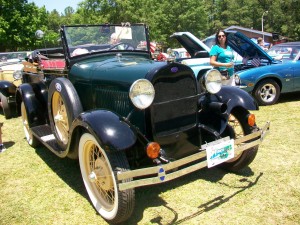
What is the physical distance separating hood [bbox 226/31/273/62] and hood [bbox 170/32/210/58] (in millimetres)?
699

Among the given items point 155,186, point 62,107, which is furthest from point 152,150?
point 62,107

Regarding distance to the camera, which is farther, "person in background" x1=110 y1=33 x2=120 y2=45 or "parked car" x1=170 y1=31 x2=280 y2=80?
"parked car" x1=170 y1=31 x2=280 y2=80

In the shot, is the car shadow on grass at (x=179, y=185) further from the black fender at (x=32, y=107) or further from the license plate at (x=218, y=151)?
the black fender at (x=32, y=107)

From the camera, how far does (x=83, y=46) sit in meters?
4.11

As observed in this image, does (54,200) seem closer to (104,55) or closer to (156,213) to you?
(156,213)

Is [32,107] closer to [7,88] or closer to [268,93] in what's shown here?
[7,88]

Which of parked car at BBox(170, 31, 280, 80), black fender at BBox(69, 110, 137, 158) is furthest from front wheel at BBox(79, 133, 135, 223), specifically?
parked car at BBox(170, 31, 280, 80)

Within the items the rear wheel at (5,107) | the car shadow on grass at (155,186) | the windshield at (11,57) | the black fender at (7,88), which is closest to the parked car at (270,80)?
the car shadow on grass at (155,186)

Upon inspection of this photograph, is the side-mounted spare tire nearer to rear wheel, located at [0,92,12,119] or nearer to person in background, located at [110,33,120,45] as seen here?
person in background, located at [110,33,120,45]

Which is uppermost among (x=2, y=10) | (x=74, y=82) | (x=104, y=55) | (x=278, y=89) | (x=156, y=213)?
(x=2, y=10)

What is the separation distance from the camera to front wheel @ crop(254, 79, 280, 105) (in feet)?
23.4

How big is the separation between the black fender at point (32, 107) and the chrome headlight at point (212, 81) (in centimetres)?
266

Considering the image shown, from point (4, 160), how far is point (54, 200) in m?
1.77

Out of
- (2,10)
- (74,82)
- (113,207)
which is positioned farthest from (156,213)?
(2,10)
